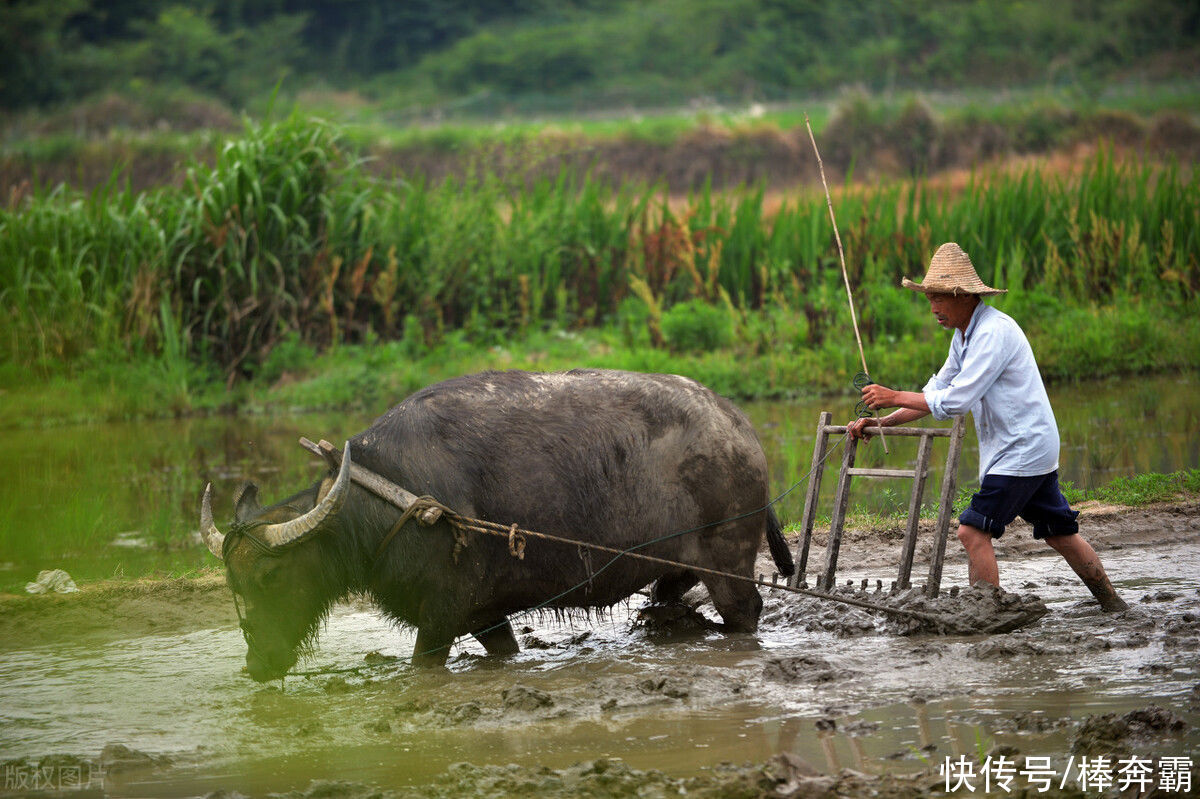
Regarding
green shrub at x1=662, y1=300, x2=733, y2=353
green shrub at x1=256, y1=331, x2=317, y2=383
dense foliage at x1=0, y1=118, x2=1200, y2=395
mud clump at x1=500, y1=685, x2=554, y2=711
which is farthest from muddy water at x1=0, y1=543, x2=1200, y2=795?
green shrub at x1=256, y1=331, x2=317, y2=383

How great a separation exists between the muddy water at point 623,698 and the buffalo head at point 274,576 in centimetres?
19

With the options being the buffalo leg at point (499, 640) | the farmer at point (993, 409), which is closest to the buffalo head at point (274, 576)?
the buffalo leg at point (499, 640)

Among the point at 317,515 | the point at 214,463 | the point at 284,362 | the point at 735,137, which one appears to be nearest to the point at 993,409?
the point at 317,515

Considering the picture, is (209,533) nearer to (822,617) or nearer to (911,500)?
(822,617)

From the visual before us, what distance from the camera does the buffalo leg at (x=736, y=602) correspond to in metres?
5.29

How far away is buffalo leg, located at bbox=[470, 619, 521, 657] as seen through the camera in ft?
17.5

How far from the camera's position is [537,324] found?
519 inches

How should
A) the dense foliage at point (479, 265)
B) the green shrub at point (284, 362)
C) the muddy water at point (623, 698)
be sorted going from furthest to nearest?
the green shrub at point (284, 362) → the dense foliage at point (479, 265) → the muddy water at point (623, 698)

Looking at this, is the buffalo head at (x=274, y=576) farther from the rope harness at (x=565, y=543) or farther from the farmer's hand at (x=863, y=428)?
the farmer's hand at (x=863, y=428)

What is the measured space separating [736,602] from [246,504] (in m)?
2.11

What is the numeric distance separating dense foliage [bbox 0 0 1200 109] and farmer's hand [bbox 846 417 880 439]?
1257 inches

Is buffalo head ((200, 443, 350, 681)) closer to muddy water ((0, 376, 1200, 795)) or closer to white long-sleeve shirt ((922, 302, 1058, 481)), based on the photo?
muddy water ((0, 376, 1200, 795))

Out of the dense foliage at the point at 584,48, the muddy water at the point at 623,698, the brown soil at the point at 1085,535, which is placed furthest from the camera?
the dense foliage at the point at 584,48

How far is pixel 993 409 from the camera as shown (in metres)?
4.99
